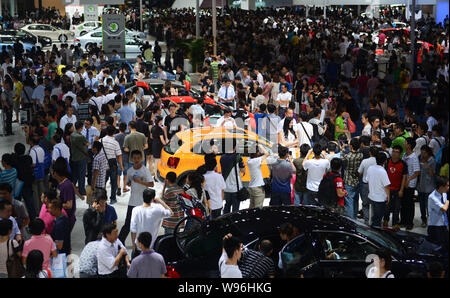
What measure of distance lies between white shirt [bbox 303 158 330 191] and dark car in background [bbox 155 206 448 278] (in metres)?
2.01

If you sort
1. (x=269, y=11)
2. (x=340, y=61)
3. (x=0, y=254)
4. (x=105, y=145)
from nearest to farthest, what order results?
(x=0, y=254), (x=105, y=145), (x=340, y=61), (x=269, y=11)

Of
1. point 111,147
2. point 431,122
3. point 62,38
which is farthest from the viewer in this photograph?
point 62,38

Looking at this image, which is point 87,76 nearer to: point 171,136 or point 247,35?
point 171,136

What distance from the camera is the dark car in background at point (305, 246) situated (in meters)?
7.48

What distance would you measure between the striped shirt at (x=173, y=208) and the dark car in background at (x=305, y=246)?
0.75m

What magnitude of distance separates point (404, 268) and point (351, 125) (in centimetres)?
620

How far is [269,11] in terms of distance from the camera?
54.5 metres

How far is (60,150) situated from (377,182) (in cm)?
540

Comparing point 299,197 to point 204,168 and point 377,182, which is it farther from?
point 204,168

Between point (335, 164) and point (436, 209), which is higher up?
point (335, 164)

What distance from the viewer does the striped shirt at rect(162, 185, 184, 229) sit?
9086mm

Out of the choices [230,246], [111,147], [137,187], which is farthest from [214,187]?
[230,246]

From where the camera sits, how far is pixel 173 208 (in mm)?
9141
